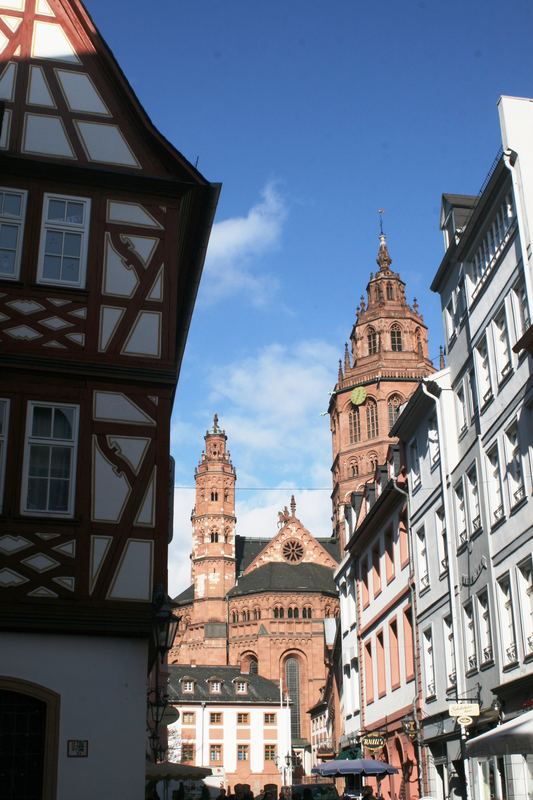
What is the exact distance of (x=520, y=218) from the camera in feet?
66.0

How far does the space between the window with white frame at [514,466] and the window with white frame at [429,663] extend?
26.1ft

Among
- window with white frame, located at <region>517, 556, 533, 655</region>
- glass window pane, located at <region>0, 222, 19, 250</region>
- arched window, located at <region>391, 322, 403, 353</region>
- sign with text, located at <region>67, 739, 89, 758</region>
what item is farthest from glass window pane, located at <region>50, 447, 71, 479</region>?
arched window, located at <region>391, 322, 403, 353</region>

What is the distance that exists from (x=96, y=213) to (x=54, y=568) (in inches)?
224

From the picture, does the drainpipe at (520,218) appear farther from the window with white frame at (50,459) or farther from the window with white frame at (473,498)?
the window with white frame at (50,459)

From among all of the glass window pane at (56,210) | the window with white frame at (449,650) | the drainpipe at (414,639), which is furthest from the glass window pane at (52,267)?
the drainpipe at (414,639)

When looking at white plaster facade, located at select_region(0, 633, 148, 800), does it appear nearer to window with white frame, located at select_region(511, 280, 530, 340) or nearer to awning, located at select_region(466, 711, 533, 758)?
awning, located at select_region(466, 711, 533, 758)

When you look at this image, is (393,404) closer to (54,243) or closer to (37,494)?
(54,243)

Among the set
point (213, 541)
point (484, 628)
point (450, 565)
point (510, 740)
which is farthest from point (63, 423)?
point (213, 541)

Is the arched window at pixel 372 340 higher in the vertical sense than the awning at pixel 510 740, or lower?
higher

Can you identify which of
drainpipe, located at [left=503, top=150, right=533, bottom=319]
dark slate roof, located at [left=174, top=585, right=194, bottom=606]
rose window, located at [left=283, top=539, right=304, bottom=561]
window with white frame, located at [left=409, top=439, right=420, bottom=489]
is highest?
rose window, located at [left=283, top=539, right=304, bottom=561]

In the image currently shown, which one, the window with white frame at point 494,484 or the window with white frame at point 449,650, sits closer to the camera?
the window with white frame at point 494,484

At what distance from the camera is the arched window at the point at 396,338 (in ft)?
355

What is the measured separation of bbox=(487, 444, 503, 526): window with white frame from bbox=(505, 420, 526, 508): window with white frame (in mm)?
817

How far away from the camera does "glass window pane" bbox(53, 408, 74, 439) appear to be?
554 inches
